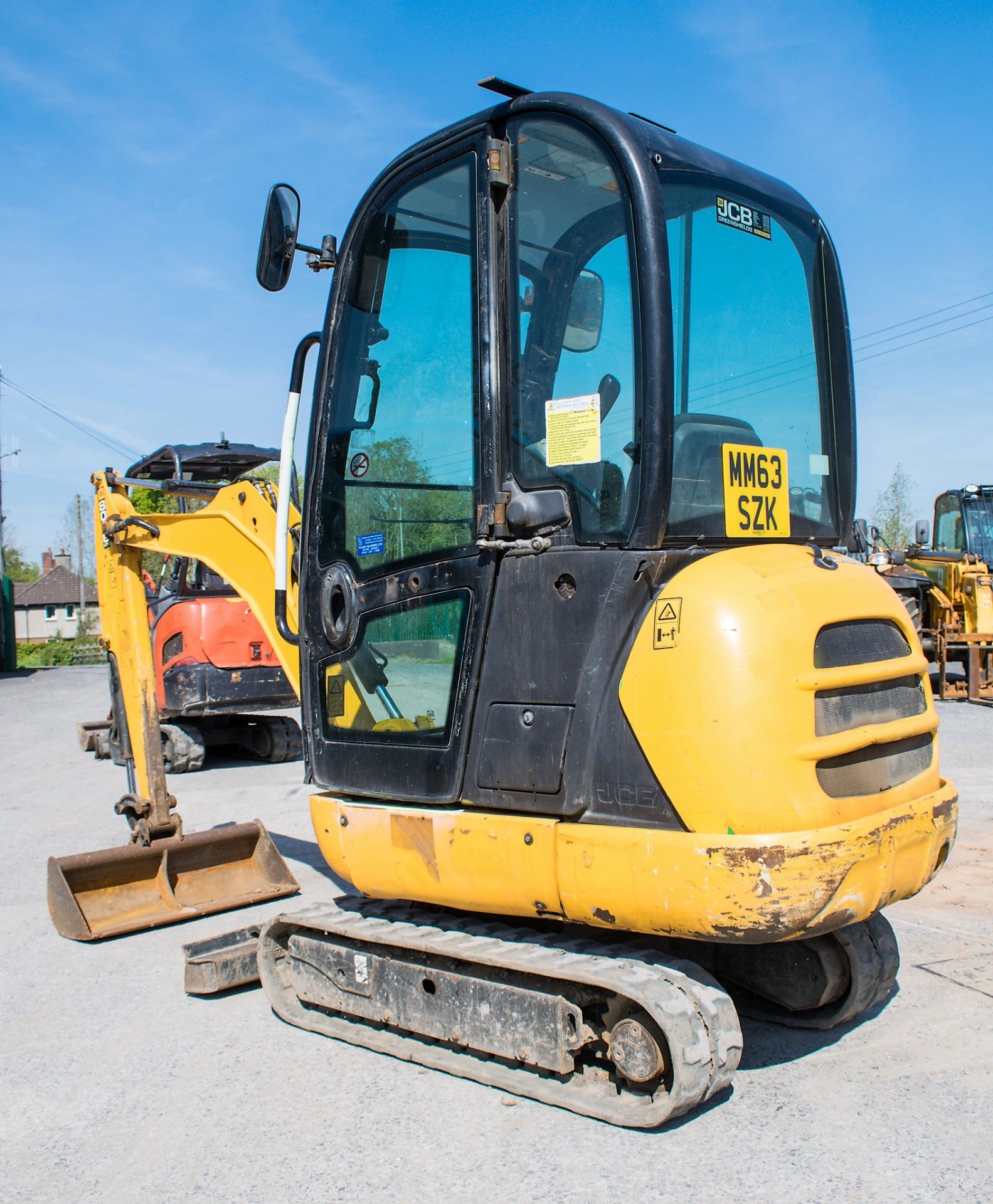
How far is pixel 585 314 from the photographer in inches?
130

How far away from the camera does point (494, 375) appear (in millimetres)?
3344

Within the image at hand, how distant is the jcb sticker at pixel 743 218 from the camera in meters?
3.49

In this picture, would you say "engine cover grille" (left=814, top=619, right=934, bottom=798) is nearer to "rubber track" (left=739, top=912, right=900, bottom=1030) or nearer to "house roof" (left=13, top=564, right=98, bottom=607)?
"rubber track" (left=739, top=912, right=900, bottom=1030)

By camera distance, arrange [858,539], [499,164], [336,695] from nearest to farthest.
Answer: [499,164] < [336,695] < [858,539]

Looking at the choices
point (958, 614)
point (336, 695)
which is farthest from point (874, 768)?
point (958, 614)

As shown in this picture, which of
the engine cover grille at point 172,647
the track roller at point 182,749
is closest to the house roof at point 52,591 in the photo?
the engine cover grille at point 172,647

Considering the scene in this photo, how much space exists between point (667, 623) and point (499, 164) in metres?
1.52

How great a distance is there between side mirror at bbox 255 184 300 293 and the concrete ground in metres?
2.72

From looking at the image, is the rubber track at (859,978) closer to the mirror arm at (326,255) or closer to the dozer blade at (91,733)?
the mirror arm at (326,255)

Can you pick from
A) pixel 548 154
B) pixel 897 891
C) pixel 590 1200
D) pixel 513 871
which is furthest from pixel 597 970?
pixel 548 154

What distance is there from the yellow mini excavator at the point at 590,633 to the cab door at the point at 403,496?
0.01 meters

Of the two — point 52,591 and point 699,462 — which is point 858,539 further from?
point 52,591

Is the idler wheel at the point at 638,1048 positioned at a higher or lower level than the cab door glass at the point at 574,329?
lower

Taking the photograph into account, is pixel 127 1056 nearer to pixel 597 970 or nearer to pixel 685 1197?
pixel 597 970
